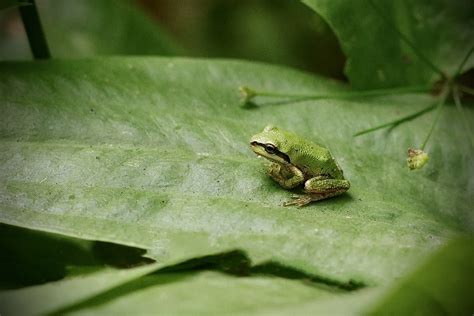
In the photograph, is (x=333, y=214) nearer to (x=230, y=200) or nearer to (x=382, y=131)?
(x=230, y=200)

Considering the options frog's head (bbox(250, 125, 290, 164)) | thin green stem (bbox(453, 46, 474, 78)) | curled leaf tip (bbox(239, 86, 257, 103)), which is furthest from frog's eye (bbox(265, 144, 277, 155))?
thin green stem (bbox(453, 46, 474, 78))

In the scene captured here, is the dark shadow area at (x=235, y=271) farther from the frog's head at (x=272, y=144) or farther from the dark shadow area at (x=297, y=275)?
the frog's head at (x=272, y=144)

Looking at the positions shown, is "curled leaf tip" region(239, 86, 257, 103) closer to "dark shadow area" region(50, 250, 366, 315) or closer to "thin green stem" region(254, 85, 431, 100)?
"thin green stem" region(254, 85, 431, 100)

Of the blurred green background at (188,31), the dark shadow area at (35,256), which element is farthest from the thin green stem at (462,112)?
the dark shadow area at (35,256)

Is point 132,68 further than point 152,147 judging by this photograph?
Yes

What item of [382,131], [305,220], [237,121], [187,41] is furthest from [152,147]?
[187,41]

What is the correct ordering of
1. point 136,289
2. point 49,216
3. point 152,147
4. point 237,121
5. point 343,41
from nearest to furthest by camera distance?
point 136,289 → point 49,216 → point 152,147 → point 237,121 → point 343,41

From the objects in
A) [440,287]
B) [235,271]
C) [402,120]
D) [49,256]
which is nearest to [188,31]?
[402,120]
